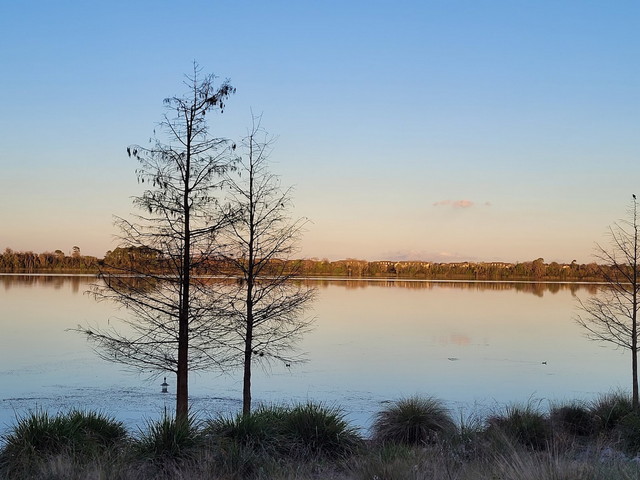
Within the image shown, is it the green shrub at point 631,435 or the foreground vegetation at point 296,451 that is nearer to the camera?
the foreground vegetation at point 296,451

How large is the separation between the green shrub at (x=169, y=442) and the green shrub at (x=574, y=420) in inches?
346

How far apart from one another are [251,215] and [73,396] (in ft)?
29.6

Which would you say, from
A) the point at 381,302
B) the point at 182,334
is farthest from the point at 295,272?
the point at 381,302

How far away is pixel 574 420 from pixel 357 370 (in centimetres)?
1263

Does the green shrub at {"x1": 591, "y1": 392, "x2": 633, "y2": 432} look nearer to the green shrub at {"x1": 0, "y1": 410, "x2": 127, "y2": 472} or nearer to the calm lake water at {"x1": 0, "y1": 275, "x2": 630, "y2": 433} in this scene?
the calm lake water at {"x1": 0, "y1": 275, "x2": 630, "y2": 433}

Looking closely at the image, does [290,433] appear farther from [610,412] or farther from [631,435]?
[610,412]

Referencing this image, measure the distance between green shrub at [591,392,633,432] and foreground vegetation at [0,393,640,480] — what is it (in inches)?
40.3

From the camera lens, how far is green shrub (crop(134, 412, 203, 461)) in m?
9.37

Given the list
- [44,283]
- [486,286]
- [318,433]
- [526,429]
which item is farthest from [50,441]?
[486,286]

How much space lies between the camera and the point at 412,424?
47.0 ft

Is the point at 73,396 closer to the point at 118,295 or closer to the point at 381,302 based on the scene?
the point at 118,295

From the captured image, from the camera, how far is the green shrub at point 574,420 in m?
15.4

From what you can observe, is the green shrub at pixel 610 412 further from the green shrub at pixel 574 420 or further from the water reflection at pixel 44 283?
the water reflection at pixel 44 283

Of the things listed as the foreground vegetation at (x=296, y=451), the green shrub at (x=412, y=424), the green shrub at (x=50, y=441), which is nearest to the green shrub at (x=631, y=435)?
the foreground vegetation at (x=296, y=451)
